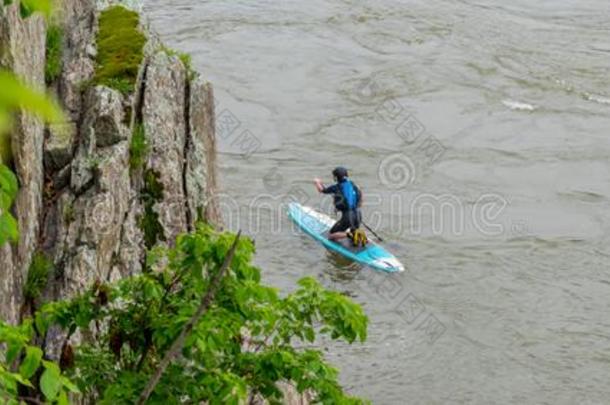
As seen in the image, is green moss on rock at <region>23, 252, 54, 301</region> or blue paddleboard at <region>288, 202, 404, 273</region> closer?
green moss on rock at <region>23, 252, 54, 301</region>

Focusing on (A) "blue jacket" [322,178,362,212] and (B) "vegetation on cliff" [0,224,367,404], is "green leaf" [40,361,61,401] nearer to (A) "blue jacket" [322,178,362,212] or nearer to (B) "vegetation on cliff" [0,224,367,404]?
(B) "vegetation on cliff" [0,224,367,404]

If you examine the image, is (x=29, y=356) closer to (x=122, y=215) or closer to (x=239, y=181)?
(x=122, y=215)

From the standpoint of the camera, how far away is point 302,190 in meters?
23.3

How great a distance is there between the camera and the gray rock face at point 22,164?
8758 millimetres

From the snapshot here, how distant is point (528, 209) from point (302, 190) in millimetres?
4968

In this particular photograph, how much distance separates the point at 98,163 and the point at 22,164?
0.97 metres

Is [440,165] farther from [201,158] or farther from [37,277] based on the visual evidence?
[37,277]

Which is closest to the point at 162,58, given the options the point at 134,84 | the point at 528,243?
the point at 134,84

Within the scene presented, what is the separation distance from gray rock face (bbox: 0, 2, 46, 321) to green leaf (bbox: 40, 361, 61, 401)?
4.84 meters

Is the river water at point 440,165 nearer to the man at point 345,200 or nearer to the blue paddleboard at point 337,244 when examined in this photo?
the blue paddleboard at point 337,244

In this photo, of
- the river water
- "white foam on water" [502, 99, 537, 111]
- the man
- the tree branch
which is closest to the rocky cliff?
the river water

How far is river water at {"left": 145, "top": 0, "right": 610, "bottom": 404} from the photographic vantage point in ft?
56.4

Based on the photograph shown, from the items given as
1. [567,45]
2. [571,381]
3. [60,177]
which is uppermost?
[60,177]

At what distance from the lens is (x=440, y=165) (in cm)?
2509
